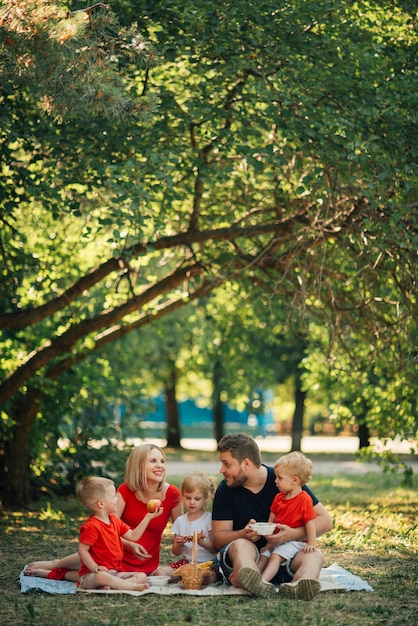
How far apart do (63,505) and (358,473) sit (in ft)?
26.2

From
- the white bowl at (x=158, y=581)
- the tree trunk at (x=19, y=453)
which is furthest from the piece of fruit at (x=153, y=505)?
the tree trunk at (x=19, y=453)

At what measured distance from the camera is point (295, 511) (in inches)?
235

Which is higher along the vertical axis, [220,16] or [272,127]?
[220,16]

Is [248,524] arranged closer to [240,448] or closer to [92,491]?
[240,448]

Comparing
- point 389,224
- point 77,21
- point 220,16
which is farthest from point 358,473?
point 77,21

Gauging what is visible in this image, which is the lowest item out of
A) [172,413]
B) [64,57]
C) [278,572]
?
[278,572]

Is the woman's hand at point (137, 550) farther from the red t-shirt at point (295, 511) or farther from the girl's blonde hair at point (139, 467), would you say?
the red t-shirt at point (295, 511)

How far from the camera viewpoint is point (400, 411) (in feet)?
36.5

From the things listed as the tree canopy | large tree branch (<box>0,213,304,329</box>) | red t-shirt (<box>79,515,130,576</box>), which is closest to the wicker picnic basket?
red t-shirt (<box>79,515,130,576</box>)

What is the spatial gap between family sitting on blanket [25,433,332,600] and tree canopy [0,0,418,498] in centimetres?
205

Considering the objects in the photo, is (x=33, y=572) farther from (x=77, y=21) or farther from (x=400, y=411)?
(x=400, y=411)

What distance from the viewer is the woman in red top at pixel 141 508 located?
629 centimetres

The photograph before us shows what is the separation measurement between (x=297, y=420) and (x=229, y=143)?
681 inches

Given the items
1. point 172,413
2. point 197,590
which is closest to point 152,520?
point 197,590
